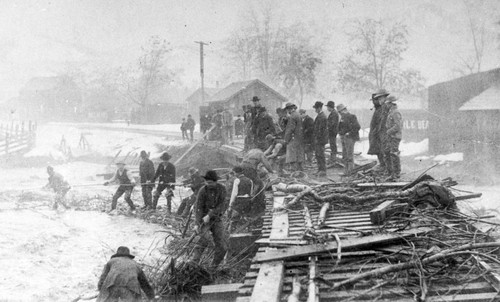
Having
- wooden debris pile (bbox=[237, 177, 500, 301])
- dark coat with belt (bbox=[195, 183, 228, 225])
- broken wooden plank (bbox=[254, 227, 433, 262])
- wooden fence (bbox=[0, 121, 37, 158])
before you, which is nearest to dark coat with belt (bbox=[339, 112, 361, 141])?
wooden debris pile (bbox=[237, 177, 500, 301])

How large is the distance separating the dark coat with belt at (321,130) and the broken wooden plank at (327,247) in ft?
18.7

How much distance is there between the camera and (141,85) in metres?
55.0

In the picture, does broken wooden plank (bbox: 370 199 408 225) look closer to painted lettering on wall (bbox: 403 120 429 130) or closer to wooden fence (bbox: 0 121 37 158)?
painted lettering on wall (bbox: 403 120 429 130)

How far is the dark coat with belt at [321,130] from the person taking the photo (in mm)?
10250

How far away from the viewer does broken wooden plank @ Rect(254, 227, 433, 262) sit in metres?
4.35

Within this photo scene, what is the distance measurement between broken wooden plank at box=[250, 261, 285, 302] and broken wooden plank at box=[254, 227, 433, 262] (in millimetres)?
105

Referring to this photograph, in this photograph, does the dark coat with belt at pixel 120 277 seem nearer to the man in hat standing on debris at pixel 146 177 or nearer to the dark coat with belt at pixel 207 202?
the dark coat with belt at pixel 207 202

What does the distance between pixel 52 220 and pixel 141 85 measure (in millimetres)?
46113

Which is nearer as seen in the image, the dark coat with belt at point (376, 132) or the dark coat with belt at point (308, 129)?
the dark coat with belt at point (376, 132)

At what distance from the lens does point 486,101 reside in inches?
801

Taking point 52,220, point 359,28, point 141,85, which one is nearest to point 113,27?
point 141,85

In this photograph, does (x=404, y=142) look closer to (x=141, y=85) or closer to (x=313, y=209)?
(x=313, y=209)

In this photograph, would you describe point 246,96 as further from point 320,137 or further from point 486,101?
point 320,137

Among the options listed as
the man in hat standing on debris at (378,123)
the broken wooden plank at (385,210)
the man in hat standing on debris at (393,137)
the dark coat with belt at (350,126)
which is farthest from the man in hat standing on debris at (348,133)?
the broken wooden plank at (385,210)
